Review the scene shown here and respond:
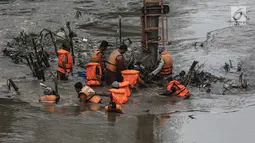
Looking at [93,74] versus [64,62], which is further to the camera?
[64,62]

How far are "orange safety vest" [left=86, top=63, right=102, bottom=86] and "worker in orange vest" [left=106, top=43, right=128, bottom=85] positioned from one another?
0.86 feet

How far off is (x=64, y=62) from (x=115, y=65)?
1.62 m

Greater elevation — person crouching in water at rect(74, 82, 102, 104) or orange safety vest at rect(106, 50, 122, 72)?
orange safety vest at rect(106, 50, 122, 72)

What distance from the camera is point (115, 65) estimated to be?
43.0 ft

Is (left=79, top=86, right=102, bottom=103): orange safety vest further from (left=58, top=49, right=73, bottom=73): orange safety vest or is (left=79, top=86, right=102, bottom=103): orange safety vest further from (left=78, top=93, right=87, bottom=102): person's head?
(left=58, top=49, right=73, bottom=73): orange safety vest

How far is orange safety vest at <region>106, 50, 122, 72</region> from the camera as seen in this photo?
1293cm

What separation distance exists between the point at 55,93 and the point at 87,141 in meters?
3.00

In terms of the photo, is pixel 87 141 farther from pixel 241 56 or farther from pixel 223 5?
pixel 223 5

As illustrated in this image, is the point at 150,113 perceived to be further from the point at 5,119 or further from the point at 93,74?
the point at 5,119

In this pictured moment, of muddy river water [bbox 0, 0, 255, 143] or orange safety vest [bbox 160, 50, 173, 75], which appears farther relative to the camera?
orange safety vest [bbox 160, 50, 173, 75]

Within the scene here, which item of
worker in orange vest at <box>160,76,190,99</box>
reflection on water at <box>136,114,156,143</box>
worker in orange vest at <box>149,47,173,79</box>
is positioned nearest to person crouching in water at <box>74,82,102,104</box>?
reflection on water at <box>136,114,156,143</box>

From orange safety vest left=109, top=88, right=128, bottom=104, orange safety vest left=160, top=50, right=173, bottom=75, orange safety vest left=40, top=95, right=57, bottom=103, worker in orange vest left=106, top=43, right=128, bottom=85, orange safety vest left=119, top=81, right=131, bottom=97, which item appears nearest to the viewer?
orange safety vest left=40, top=95, right=57, bottom=103

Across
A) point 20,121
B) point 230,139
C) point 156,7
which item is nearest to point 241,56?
point 156,7

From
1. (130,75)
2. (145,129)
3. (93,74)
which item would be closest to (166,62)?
(130,75)
